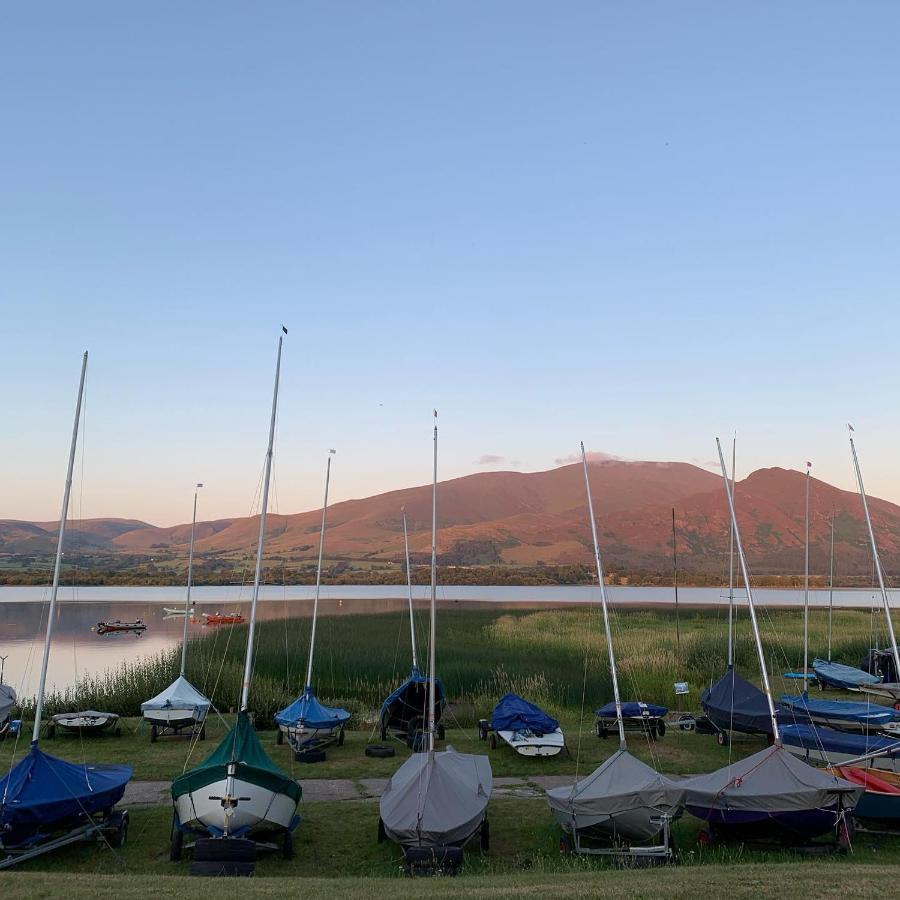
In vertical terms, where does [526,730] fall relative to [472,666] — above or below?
below

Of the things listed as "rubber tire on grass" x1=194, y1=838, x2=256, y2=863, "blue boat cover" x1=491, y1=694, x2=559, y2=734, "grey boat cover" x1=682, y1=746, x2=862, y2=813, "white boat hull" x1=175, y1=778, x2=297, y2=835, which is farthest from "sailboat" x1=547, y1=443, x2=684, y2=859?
"blue boat cover" x1=491, y1=694, x2=559, y2=734

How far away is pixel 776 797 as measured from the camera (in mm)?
12773

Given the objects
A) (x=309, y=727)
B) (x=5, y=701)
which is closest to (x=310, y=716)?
(x=309, y=727)

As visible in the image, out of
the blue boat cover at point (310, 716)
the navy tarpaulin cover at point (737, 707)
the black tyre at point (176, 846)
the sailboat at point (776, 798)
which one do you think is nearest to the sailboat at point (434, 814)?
the black tyre at point (176, 846)

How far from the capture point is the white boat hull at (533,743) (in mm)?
20125

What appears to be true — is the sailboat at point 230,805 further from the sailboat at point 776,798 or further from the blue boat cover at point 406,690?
the blue boat cover at point 406,690

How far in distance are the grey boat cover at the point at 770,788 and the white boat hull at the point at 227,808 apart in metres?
7.05

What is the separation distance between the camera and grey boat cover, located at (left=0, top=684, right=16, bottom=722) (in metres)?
24.0

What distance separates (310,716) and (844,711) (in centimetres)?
1487

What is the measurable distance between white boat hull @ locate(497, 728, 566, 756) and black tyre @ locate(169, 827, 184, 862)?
9240 mm

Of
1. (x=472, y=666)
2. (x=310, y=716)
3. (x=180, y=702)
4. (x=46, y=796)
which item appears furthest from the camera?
(x=472, y=666)

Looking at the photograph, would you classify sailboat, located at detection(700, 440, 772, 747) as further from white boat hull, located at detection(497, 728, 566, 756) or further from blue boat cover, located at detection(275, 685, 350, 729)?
blue boat cover, located at detection(275, 685, 350, 729)

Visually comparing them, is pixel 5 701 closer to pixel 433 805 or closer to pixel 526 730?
pixel 526 730

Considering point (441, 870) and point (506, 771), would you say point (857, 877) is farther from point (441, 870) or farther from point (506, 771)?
point (506, 771)
